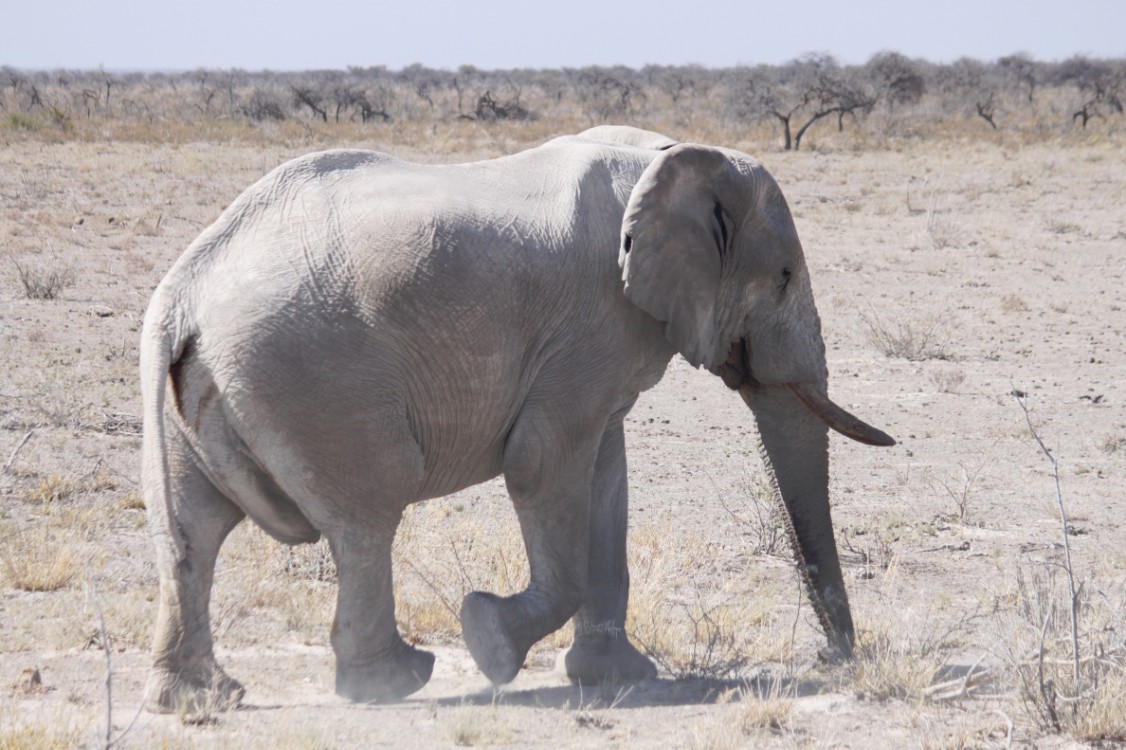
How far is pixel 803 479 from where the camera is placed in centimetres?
509

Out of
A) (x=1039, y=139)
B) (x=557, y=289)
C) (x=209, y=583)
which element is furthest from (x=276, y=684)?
(x=1039, y=139)

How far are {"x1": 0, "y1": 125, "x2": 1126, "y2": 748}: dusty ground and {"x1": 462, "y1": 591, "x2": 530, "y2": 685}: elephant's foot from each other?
159mm

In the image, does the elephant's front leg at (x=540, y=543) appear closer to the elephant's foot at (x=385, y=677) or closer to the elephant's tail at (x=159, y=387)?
the elephant's foot at (x=385, y=677)

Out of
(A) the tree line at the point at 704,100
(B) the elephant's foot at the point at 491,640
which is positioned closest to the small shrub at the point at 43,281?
(B) the elephant's foot at the point at 491,640

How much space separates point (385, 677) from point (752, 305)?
74.3 inches

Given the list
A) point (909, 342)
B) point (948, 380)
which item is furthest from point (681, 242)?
point (909, 342)

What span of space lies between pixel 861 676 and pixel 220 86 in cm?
4906

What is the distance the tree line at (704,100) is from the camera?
3606cm

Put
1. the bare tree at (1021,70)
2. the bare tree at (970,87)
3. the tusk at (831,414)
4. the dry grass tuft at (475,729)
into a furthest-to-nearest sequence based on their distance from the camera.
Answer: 1. the bare tree at (1021,70)
2. the bare tree at (970,87)
3. the tusk at (831,414)
4. the dry grass tuft at (475,729)

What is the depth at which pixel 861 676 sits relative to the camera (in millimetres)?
4555

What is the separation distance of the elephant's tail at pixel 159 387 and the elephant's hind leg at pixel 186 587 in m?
0.05

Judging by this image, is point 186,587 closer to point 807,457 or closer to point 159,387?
point 159,387

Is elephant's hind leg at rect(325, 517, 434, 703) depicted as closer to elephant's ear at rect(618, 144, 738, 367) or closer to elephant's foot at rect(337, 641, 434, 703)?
elephant's foot at rect(337, 641, 434, 703)

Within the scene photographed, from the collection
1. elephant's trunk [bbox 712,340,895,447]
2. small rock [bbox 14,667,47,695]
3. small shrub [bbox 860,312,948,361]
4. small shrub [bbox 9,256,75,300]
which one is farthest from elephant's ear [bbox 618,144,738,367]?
small shrub [bbox 9,256,75,300]
